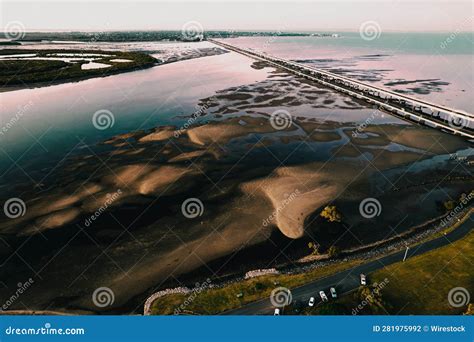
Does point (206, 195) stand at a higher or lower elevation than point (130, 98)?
lower

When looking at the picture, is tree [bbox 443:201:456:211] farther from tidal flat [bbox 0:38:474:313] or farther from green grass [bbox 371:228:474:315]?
green grass [bbox 371:228:474:315]

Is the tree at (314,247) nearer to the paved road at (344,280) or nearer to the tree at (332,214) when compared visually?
the paved road at (344,280)
